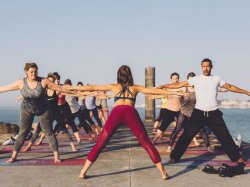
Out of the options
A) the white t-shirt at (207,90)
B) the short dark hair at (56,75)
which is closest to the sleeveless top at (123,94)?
the white t-shirt at (207,90)

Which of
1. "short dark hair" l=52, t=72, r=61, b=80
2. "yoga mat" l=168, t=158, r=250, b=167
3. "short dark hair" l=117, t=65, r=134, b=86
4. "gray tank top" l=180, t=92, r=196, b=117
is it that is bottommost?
"yoga mat" l=168, t=158, r=250, b=167

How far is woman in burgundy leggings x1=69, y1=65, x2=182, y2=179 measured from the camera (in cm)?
601

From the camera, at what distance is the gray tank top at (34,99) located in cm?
726

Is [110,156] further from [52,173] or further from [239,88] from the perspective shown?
[239,88]

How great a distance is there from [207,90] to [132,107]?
63.6 inches

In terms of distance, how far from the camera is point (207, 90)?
22.7 feet

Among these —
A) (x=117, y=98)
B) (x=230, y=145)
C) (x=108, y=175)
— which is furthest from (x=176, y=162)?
(x=117, y=98)

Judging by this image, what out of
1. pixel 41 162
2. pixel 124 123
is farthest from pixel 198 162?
pixel 41 162

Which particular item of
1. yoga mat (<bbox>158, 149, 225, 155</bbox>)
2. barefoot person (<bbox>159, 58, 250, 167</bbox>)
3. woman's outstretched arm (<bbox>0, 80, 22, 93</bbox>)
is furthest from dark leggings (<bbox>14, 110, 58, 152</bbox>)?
yoga mat (<bbox>158, 149, 225, 155</bbox>)

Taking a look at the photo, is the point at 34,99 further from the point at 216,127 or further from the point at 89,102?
the point at 89,102

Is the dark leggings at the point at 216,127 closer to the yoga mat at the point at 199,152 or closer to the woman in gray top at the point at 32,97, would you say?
the yoga mat at the point at 199,152

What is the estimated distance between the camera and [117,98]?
6113 millimetres

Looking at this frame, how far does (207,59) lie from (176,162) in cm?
216

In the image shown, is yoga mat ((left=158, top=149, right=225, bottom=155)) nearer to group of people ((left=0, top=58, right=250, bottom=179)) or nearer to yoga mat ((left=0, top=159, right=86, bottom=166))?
group of people ((left=0, top=58, right=250, bottom=179))
